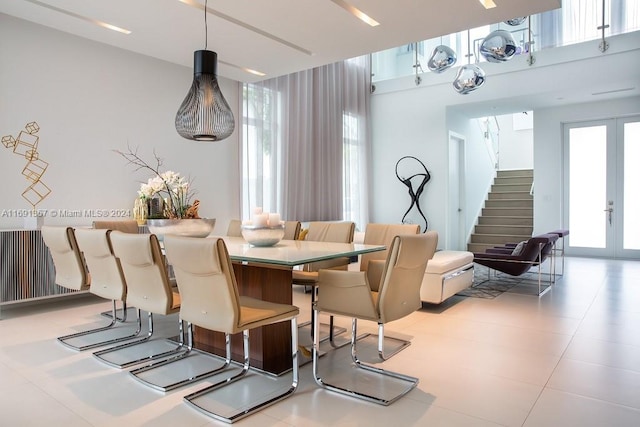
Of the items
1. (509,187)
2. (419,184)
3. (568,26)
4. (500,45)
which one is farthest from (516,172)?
(500,45)

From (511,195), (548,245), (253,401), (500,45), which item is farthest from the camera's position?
(511,195)

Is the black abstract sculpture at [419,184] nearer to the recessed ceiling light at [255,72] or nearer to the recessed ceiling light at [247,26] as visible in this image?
the recessed ceiling light at [255,72]

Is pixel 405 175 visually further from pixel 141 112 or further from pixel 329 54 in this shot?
pixel 141 112

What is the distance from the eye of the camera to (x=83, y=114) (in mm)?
4848

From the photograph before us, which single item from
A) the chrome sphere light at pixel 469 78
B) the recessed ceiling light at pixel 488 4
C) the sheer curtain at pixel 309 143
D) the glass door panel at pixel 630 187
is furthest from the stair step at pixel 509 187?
the recessed ceiling light at pixel 488 4

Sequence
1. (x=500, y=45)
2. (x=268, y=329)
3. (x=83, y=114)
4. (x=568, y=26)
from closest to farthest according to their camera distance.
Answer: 1. (x=268, y=329)
2. (x=83, y=114)
3. (x=500, y=45)
4. (x=568, y=26)

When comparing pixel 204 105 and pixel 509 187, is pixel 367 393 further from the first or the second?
pixel 509 187

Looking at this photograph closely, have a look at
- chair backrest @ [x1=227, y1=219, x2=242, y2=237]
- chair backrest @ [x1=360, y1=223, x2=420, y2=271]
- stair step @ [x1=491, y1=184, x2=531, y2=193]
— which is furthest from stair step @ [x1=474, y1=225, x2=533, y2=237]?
chair backrest @ [x1=227, y1=219, x2=242, y2=237]

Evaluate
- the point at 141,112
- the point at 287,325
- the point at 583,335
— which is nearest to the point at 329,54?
the point at 141,112

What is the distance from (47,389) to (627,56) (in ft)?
25.7

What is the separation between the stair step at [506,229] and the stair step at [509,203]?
2.38ft

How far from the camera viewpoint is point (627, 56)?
6301 mm

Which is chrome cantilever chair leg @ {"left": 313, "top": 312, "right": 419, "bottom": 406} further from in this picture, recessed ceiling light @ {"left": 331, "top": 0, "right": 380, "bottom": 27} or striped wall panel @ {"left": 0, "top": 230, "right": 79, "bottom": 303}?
striped wall panel @ {"left": 0, "top": 230, "right": 79, "bottom": 303}

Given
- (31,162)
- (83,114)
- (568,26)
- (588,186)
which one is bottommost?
(588,186)
